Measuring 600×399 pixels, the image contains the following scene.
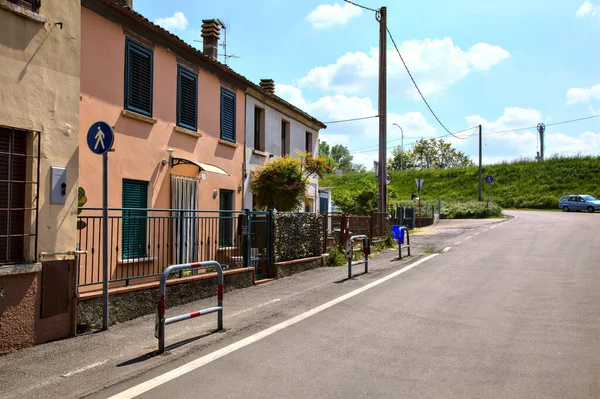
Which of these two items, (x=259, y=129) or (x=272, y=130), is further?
(x=272, y=130)

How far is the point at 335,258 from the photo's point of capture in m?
14.9

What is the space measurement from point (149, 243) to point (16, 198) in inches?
102

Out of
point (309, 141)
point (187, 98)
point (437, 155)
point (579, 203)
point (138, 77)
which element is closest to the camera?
point (138, 77)

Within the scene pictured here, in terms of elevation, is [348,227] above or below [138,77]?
below

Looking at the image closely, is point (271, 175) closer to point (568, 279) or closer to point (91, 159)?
point (91, 159)

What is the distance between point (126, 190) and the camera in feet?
37.3

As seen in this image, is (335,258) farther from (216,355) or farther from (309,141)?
(309,141)

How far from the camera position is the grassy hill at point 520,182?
5006 cm

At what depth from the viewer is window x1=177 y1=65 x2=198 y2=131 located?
13172 millimetres

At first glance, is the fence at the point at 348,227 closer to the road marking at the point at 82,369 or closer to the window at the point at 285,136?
the window at the point at 285,136

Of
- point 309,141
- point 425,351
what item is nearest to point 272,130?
point 309,141

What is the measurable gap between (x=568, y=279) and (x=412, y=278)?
3.25 m

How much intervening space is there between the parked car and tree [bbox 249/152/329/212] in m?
33.1

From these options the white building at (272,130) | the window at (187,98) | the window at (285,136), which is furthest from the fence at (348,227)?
the window at (187,98)
